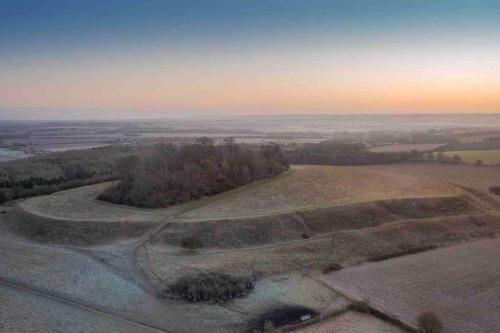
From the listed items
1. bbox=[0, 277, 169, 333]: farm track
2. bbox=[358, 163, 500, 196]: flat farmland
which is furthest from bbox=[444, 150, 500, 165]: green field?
bbox=[0, 277, 169, 333]: farm track

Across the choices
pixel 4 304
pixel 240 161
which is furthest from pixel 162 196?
pixel 4 304

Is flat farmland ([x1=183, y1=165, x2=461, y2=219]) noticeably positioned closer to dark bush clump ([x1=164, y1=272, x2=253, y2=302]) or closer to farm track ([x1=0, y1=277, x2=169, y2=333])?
dark bush clump ([x1=164, y1=272, x2=253, y2=302])

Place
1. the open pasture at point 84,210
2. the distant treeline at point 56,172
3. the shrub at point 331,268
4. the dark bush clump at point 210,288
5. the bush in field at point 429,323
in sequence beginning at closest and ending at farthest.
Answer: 1. the bush in field at point 429,323
2. the dark bush clump at point 210,288
3. the shrub at point 331,268
4. the open pasture at point 84,210
5. the distant treeline at point 56,172

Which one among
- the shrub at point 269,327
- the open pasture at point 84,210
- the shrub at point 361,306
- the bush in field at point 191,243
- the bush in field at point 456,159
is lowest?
the shrub at point 361,306

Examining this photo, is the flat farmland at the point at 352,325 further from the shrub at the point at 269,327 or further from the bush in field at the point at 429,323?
the shrub at the point at 269,327

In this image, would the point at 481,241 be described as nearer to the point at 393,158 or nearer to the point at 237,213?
the point at 237,213

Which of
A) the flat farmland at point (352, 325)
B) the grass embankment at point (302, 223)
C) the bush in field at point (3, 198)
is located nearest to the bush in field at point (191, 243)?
the grass embankment at point (302, 223)

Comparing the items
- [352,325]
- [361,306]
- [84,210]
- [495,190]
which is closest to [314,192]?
[495,190]
